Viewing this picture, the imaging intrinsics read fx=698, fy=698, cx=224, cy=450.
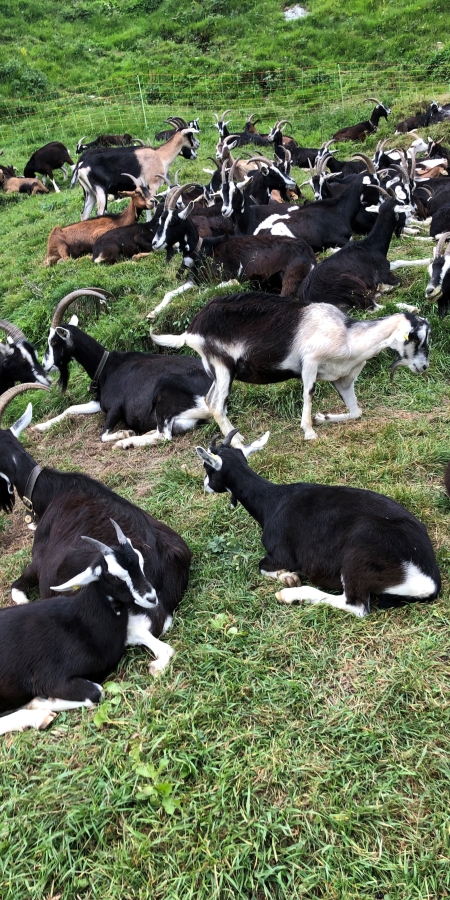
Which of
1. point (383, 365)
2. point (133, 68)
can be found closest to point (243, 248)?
point (383, 365)

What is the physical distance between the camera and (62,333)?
6.73 metres

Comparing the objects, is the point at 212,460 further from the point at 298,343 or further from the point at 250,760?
the point at 250,760

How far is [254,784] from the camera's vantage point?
2.73 meters

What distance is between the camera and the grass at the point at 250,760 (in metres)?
2.47

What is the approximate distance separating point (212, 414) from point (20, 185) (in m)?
13.2

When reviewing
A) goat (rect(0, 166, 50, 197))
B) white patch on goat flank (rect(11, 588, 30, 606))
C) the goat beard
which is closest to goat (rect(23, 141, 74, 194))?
goat (rect(0, 166, 50, 197))

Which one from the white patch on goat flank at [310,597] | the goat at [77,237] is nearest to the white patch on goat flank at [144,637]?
the white patch on goat flank at [310,597]

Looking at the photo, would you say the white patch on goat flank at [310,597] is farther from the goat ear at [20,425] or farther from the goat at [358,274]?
the goat at [358,274]

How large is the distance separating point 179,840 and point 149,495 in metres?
3.00

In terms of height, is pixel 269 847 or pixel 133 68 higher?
pixel 133 68

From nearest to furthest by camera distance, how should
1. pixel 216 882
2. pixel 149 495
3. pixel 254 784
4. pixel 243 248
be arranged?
pixel 216 882 < pixel 254 784 < pixel 149 495 < pixel 243 248

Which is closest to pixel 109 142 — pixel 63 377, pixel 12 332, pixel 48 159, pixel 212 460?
pixel 48 159

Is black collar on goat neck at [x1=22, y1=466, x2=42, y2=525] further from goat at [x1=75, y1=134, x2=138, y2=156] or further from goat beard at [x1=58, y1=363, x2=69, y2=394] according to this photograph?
goat at [x1=75, y1=134, x2=138, y2=156]

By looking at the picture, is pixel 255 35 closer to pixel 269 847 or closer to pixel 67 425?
pixel 67 425
